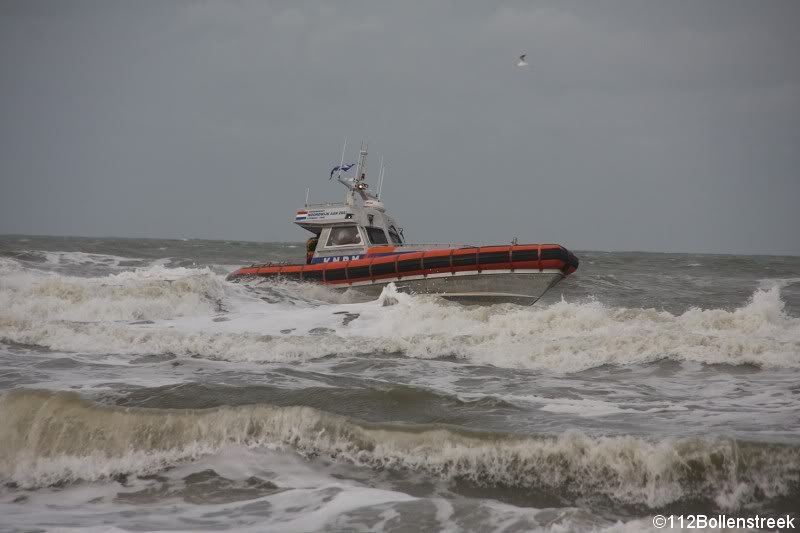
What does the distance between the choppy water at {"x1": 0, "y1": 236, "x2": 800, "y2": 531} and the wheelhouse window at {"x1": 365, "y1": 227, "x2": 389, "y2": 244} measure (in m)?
3.37

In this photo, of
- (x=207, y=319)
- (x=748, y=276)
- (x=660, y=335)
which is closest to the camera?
(x=660, y=335)

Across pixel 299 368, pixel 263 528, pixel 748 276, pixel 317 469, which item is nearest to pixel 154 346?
pixel 299 368

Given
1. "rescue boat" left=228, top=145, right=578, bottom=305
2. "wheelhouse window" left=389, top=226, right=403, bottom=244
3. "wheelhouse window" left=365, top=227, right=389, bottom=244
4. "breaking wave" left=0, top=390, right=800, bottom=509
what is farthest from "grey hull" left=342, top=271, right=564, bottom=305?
"breaking wave" left=0, top=390, right=800, bottom=509

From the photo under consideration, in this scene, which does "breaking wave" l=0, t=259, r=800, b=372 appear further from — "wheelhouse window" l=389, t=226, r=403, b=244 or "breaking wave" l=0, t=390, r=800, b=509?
"breaking wave" l=0, t=390, r=800, b=509

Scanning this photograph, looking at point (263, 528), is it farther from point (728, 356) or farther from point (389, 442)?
point (728, 356)

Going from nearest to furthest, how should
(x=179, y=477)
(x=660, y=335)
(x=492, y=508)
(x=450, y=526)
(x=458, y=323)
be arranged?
(x=450, y=526)
(x=492, y=508)
(x=179, y=477)
(x=660, y=335)
(x=458, y=323)

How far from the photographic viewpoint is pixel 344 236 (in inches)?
A: 543

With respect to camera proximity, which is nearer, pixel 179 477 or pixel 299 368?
pixel 179 477

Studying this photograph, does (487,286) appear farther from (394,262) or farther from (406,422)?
(406,422)

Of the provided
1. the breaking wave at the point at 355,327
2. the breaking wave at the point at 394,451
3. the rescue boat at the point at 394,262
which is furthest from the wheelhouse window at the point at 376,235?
the breaking wave at the point at 394,451

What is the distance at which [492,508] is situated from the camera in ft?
12.0

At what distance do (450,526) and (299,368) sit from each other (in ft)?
14.3

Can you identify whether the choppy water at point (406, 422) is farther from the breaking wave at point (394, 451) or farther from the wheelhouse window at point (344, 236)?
the wheelhouse window at point (344, 236)

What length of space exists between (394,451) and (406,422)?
560 millimetres
